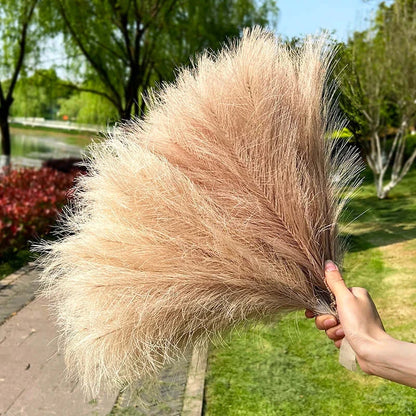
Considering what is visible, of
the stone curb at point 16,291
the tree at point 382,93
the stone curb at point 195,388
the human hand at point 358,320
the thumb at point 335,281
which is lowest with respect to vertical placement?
the stone curb at point 16,291

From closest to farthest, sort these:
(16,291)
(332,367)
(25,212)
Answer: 1. (332,367)
2. (16,291)
3. (25,212)

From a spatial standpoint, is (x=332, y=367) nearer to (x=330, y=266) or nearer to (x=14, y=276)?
(x=330, y=266)

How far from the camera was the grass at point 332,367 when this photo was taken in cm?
288

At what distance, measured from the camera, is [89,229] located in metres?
1.68

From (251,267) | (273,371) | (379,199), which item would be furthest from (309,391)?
(251,267)

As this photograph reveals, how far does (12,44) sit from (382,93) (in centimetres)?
1294

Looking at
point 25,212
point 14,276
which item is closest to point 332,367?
point 14,276

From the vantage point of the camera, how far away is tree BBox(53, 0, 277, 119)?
43.0 ft

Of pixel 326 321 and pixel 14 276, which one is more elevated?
pixel 326 321

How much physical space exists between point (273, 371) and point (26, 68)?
46.5ft

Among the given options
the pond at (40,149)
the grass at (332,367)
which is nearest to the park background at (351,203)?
the grass at (332,367)

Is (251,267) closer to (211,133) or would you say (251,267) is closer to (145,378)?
(211,133)

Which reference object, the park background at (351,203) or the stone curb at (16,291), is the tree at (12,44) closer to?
the park background at (351,203)

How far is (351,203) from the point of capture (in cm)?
202
